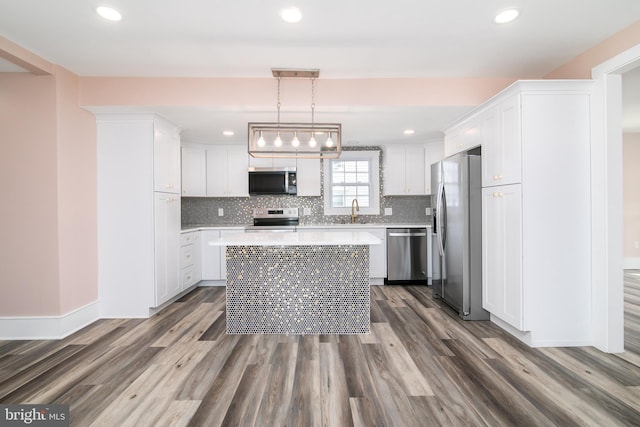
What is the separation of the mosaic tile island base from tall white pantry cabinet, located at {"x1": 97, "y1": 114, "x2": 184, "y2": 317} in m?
1.13

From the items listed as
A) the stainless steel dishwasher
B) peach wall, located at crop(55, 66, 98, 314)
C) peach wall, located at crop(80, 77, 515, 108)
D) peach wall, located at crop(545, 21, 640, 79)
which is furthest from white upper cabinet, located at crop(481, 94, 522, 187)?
peach wall, located at crop(55, 66, 98, 314)

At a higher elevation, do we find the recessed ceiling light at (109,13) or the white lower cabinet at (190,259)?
the recessed ceiling light at (109,13)

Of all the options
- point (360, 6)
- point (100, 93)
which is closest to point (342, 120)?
point (360, 6)

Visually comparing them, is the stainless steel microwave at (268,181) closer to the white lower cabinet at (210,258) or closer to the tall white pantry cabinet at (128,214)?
the white lower cabinet at (210,258)

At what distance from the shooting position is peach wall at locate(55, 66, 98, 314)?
293cm

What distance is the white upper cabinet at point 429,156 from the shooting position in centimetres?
495

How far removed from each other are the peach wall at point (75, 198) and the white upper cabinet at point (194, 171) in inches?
59.9

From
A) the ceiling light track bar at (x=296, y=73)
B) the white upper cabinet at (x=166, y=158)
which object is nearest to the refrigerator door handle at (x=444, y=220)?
the ceiling light track bar at (x=296, y=73)

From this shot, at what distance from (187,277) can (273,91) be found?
2.71 m

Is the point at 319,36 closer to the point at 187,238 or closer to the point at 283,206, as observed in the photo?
the point at 187,238

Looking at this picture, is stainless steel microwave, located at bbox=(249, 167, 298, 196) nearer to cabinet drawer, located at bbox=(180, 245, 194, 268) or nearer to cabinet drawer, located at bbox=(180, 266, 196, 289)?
cabinet drawer, located at bbox=(180, 245, 194, 268)

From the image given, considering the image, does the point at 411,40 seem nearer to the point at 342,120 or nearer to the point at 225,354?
the point at 342,120

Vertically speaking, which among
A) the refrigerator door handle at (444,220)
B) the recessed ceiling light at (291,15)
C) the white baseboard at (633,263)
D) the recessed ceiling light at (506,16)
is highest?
the recessed ceiling light at (291,15)

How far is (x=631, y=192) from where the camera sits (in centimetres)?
557
